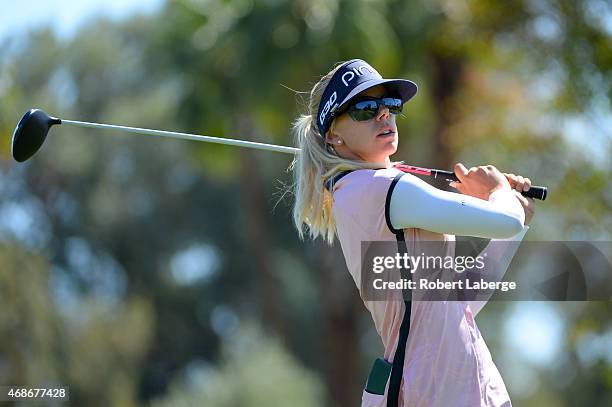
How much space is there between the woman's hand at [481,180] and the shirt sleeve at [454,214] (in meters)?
0.19

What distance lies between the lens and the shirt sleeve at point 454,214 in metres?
3.35

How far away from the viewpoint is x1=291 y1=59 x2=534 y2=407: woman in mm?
3371

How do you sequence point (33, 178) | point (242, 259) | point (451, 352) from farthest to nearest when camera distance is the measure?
point (242, 259) < point (33, 178) < point (451, 352)

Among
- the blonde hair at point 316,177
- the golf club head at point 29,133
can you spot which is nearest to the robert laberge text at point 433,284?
the blonde hair at point 316,177

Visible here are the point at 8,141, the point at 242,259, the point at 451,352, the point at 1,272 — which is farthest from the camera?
the point at 242,259

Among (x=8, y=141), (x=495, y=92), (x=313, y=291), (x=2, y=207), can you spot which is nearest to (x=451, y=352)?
(x=8, y=141)

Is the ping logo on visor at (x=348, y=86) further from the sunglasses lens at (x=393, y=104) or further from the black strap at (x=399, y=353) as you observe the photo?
the black strap at (x=399, y=353)

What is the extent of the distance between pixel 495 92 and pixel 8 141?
28.4 feet

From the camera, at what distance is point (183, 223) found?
2789cm

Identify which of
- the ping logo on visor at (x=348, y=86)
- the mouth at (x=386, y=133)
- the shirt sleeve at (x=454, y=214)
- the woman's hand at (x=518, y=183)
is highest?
the ping logo on visor at (x=348, y=86)

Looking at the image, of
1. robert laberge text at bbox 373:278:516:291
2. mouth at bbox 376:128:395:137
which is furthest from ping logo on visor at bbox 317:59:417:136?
robert laberge text at bbox 373:278:516:291

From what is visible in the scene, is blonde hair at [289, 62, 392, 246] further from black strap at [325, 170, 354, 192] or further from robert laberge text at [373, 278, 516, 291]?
robert laberge text at [373, 278, 516, 291]

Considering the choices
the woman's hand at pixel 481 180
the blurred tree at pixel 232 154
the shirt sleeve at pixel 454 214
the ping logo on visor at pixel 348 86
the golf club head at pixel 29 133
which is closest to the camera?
the shirt sleeve at pixel 454 214

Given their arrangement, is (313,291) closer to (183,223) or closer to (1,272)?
(183,223)
